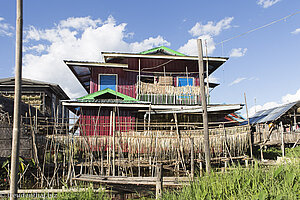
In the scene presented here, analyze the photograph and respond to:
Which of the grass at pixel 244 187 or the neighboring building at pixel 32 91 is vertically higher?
the neighboring building at pixel 32 91

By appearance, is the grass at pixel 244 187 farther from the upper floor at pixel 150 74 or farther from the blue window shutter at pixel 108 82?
the blue window shutter at pixel 108 82

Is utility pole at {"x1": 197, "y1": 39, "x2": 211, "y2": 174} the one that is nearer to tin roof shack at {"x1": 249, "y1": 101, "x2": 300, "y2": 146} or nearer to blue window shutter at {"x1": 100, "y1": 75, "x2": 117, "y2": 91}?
tin roof shack at {"x1": 249, "y1": 101, "x2": 300, "y2": 146}

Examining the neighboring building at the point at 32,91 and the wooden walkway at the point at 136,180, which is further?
the neighboring building at the point at 32,91

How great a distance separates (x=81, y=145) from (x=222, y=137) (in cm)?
614

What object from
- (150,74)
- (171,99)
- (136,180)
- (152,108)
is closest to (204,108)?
(136,180)

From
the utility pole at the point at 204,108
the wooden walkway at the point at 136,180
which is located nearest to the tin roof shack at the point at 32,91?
the wooden walkway at the point at 136,180

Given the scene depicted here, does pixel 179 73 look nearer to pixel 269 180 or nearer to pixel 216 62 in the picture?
pixel 216 62

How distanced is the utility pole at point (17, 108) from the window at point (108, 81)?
11.2 meters

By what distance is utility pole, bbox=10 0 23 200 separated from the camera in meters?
3.25

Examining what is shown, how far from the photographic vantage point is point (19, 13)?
138 inches

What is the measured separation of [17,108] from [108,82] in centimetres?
1145

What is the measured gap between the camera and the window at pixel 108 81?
14703 millimetres

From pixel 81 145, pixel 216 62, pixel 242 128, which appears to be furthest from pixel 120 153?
pixel 216 62

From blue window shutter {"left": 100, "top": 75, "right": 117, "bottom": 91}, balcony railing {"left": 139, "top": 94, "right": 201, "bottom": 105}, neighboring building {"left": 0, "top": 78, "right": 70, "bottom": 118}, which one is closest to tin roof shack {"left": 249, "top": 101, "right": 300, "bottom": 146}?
balcony railing {"left": 139, "top": 94, "right": 201, "bottom": 105}
